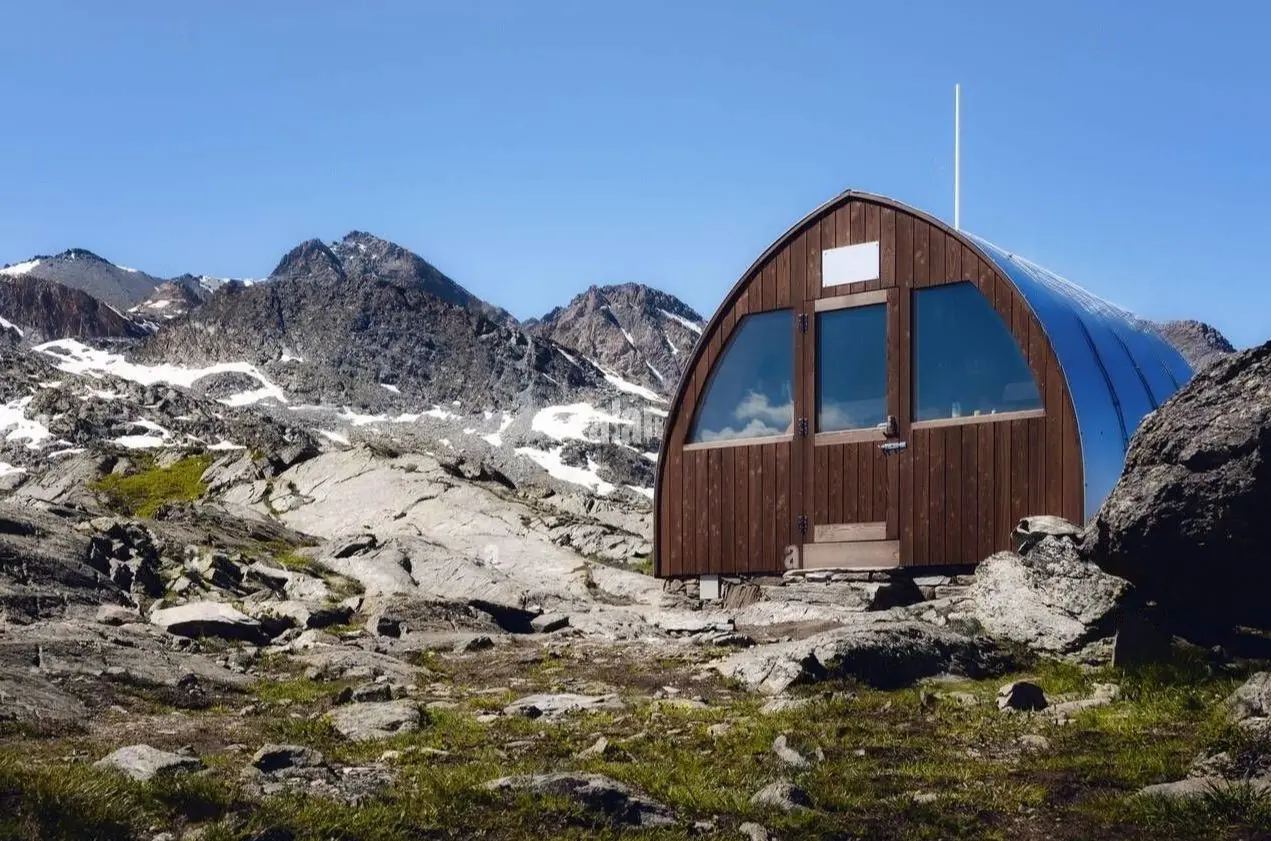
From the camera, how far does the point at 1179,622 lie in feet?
48.3

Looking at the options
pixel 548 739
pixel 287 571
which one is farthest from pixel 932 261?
pixel 287 571

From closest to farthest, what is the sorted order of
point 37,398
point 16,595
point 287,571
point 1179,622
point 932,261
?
point 1179,622, point 16,595, point 932,261, point 287,571, point 37,398

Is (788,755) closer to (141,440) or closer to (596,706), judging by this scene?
(596,706)

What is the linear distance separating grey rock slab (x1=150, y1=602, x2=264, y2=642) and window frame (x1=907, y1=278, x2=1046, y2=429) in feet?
38.8

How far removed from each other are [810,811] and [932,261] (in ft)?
48.8

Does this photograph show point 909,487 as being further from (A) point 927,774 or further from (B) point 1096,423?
(A) point 927,774

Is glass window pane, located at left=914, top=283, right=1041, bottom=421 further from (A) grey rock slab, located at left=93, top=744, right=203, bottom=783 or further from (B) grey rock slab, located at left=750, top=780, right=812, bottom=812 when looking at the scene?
(A) grey rock slab, located at left=93, top=744, right=203, bottom=783

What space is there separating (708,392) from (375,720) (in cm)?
1289

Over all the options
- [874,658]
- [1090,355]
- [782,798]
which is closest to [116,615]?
[874,658]

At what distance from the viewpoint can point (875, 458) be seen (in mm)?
22781

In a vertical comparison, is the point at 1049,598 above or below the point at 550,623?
above

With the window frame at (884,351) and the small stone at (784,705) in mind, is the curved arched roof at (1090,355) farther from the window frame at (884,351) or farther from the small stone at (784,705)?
the small stone at (784,705)

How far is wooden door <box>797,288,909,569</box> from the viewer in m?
22.7

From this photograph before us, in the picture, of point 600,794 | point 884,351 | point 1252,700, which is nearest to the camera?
point 600,794
